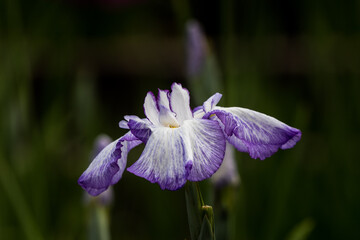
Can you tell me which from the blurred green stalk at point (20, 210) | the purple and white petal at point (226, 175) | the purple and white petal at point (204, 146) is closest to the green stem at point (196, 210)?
the purple and white petal at point (204, 146)

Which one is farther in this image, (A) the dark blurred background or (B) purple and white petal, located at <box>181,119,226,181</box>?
(A) the dark blurred background

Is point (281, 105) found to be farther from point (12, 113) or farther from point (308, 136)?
point (12, 113)

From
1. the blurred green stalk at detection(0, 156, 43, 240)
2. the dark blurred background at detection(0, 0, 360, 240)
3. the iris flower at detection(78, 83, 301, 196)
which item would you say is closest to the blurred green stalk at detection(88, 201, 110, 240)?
the dark blurred background at detection(0, 0, 360, 240)

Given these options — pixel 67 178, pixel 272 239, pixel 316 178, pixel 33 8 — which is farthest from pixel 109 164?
pixel 33 8

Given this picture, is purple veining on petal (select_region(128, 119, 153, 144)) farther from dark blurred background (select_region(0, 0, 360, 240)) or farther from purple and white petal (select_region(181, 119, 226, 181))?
dark blurred background (select_region(0, 0, 360, 240))

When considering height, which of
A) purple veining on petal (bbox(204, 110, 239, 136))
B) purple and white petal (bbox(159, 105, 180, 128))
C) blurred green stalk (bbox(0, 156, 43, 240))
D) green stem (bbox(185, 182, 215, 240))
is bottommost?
blurred green stalk (bbox(0, 156, 43, 240))

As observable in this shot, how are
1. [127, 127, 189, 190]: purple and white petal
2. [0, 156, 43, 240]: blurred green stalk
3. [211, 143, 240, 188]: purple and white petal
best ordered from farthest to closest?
[0, 156, 43, 240]: blurred green stalk → [211, 143, 240, 188]: purple and white petal → [127, 127, 189, 190]: purple and white petal

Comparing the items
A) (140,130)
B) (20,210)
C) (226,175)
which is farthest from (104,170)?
(20,210)

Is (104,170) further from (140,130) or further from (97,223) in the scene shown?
(97,223)
